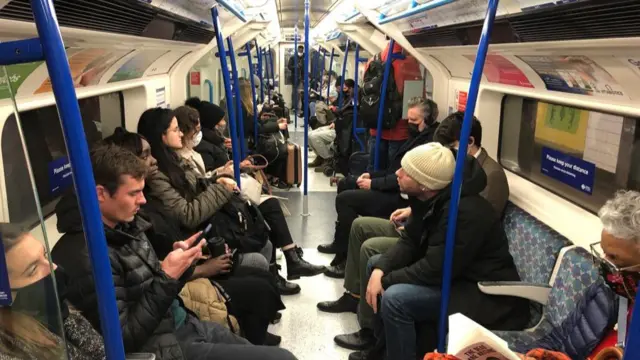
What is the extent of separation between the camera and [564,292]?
8.38ft

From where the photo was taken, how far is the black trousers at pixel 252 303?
116 inches

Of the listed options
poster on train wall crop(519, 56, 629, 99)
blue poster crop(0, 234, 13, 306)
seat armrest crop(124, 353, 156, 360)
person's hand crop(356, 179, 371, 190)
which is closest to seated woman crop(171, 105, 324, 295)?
person's hand crop(356, 179, 371, 190)

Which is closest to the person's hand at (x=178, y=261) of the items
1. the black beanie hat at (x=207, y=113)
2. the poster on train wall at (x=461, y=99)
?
the poster on train wall at (x=461, y=99)

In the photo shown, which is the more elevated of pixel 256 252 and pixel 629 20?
pixel 629 20

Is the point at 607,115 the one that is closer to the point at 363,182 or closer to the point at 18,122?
the point at 363,182

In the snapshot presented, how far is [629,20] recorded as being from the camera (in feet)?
6.38

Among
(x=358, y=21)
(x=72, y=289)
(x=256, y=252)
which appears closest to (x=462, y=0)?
(x=256, y=252)

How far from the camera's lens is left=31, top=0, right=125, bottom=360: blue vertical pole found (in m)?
1.04

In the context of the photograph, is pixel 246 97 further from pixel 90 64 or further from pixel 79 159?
pixel 79 159

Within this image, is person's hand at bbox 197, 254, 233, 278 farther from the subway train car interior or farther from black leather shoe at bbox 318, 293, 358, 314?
black leather shoe at bbox 318, 293, 358, 314

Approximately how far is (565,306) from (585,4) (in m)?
1.34

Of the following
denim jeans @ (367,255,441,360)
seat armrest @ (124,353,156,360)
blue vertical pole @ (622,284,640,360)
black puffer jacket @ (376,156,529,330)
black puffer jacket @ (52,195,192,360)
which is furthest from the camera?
denim jeans @ (367,255,441,360)

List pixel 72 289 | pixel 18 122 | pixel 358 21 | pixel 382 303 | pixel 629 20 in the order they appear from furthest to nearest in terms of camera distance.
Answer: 1. pixel 358 21
2. pixel 382 303
3. pixel 629 20
4. pixel 72 289
5. pixel 18 122

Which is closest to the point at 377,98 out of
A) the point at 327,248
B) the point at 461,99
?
the point at 461,99
